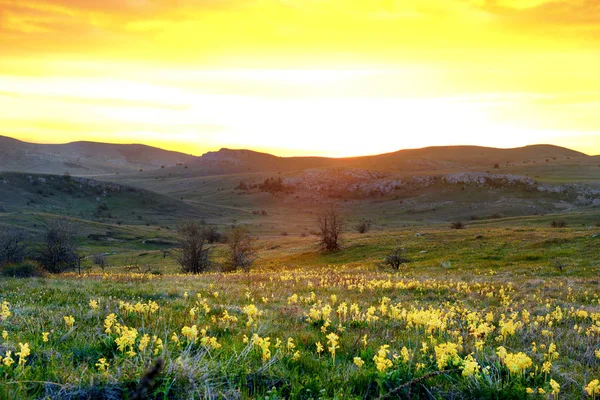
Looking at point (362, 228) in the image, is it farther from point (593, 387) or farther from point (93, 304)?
point (593, 387)

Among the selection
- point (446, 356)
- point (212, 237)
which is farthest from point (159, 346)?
point (212, 237)

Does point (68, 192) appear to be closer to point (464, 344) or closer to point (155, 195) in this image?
point (155, 195)

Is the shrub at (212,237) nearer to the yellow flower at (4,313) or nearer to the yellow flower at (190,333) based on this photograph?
the yellow flower at (4,313)

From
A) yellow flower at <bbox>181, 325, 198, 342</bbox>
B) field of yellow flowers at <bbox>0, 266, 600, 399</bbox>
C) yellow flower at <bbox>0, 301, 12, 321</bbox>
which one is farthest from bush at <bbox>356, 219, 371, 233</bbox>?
yellow flower at <bbox>181, 325, 198, 342</bbox>

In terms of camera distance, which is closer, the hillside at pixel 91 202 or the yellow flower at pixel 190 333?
the yellow flower at pixel 190 333

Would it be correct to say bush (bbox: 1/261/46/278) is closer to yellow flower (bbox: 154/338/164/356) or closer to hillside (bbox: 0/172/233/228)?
yellow flower (bbox: 154/338/164/356)

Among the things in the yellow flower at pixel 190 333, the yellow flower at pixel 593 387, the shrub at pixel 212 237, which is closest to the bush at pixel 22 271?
the yellow flower at pixel 190 333

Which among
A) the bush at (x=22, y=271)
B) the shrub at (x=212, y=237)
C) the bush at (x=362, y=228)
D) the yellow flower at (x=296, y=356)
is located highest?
the yellow flower at (x=296, y=356)

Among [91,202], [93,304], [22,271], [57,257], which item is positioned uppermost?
[93,304]

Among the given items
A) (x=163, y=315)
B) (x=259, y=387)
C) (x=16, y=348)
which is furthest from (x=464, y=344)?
(x=16, y=348)

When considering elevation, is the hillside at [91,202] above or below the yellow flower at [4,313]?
below

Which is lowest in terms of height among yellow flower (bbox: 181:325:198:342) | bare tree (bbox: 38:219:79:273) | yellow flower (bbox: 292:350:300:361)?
bare tree (bbox: 38:219:79:273)

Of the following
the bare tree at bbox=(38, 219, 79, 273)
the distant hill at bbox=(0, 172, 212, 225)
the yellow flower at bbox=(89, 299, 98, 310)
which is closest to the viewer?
the yellow flower at bbox=(89, 299, 98, 310)

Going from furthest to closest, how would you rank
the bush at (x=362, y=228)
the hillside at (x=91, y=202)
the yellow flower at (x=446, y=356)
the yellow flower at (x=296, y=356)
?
the hillside at (x=91, y=202) < the bush at (x=362, y=228) < the yellow flower at (x=296, y=356) < the yellow flower at (x=446, y=356)
